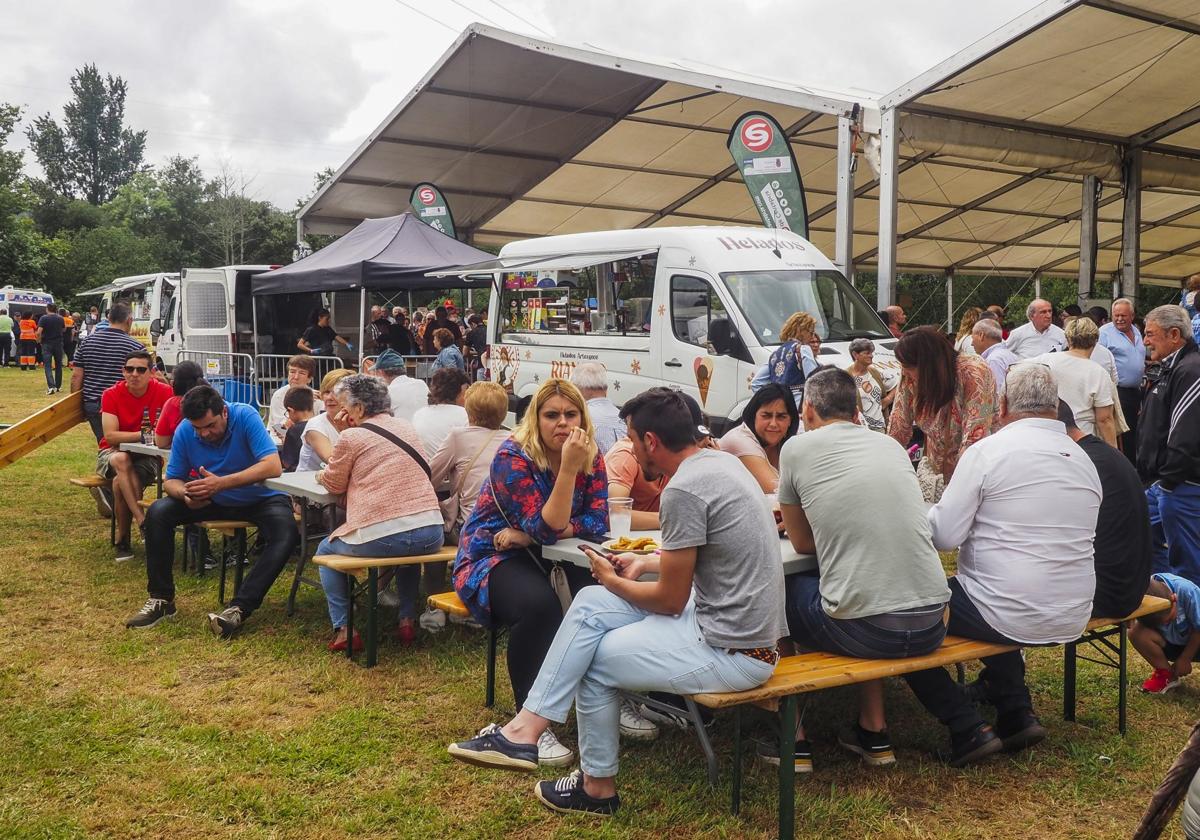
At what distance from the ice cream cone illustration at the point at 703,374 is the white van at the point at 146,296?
10.0 metres

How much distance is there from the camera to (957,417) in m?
5.39

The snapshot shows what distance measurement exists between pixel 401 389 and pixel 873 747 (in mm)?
4773

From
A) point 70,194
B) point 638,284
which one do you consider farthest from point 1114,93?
point 70,194

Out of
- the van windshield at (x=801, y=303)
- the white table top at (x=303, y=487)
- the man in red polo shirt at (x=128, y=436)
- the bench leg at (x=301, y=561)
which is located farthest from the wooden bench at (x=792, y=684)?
the van windshield at (x=801, y=303)

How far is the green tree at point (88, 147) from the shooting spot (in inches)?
3127

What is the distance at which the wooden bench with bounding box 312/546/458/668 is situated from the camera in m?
4.76

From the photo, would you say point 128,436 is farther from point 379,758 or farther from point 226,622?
point 379,758

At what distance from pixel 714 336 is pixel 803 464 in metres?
5.38

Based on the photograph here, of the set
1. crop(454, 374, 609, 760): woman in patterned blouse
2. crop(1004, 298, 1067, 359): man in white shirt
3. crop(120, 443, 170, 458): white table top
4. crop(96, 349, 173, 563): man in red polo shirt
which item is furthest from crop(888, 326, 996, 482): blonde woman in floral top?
crop(96, 349, 173, 563): man in red polo shirt

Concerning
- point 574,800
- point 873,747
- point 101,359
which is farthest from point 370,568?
point 101,359

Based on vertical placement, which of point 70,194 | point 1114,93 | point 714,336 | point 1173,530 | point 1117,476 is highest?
point 70,194

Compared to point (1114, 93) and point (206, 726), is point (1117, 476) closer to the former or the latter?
point (206, 726)

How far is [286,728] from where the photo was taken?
4.16 meters

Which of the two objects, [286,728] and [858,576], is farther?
[286,728]
